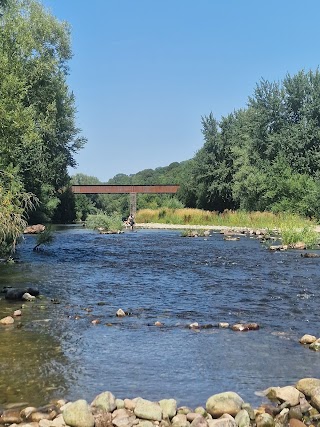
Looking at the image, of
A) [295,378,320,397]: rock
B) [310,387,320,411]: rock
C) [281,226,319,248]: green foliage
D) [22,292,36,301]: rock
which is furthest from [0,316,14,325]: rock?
[281,226,319,248]: green foliage

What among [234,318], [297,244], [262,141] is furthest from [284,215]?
[234,318]

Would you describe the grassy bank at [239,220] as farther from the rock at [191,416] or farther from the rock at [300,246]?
the rock at [191,416]

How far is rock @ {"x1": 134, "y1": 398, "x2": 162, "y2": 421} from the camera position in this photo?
20.2ft

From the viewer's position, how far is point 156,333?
10383 mm

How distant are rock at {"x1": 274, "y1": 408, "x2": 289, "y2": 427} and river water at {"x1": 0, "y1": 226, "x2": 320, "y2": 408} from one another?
2.06 feet

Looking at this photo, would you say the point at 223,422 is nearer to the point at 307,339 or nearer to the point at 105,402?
the point at 105,402

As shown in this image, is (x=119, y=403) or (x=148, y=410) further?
(x=119, y=403)

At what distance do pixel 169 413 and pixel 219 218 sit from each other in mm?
49557

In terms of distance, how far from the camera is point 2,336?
9852 mm

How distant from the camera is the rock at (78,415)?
5.90 meters

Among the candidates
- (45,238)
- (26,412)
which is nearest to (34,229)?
(45,238)

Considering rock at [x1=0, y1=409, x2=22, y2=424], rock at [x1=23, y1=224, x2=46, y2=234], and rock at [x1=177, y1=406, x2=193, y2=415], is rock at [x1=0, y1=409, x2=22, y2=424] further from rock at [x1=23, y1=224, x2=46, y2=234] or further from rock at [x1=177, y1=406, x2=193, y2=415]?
rock at [x1=23, y1=224, x2=46, y2=234]

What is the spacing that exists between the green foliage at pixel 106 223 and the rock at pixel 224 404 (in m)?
42.5

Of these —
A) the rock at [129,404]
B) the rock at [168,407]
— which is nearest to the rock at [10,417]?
the rock at [129,404]
